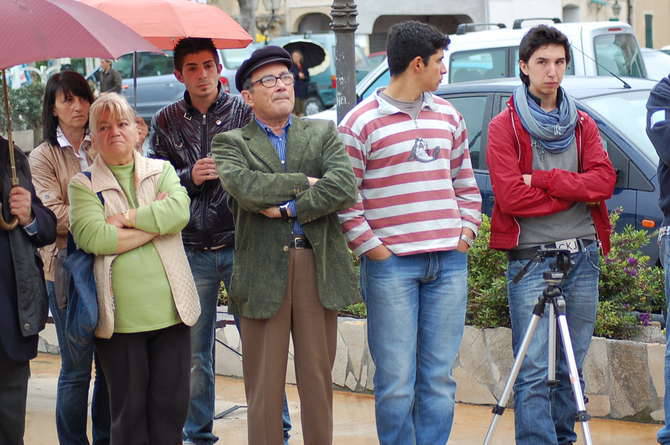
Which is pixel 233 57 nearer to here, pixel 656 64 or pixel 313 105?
pixel 313 105

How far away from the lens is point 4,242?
5055mm

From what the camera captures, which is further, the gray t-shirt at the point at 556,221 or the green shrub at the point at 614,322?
the green shrub at the point at 614,322

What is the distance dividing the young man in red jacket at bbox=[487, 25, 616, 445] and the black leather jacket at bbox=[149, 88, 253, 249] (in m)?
1.29

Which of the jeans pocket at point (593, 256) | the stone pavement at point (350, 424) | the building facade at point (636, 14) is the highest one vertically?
the building facade at point (636, 14)

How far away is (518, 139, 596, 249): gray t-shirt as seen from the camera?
17.7 ft

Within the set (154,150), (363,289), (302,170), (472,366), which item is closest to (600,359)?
(472,366)

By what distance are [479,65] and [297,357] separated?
7372 millimetres

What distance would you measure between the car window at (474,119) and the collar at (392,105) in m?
3.00

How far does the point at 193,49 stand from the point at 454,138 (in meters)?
1.42

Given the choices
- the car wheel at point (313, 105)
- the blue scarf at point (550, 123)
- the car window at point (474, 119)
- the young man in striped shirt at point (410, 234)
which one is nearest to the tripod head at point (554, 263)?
the young man in striped shirt at point (410, 234)

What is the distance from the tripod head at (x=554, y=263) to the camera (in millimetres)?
5238

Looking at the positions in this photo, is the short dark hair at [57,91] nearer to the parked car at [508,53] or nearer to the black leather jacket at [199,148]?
the black leather jacket at [199,148]

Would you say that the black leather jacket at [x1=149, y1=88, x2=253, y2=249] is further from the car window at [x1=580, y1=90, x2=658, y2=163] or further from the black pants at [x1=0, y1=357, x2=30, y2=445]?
the car window at [x1=580, y1=90, x2=658, y2=163]

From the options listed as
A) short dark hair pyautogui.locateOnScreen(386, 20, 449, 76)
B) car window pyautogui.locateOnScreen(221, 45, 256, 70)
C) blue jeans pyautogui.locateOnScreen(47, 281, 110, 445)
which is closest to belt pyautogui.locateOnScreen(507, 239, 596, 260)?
short dark hair pyautogui.locateOnScreen(386, 20, 449, 76)
